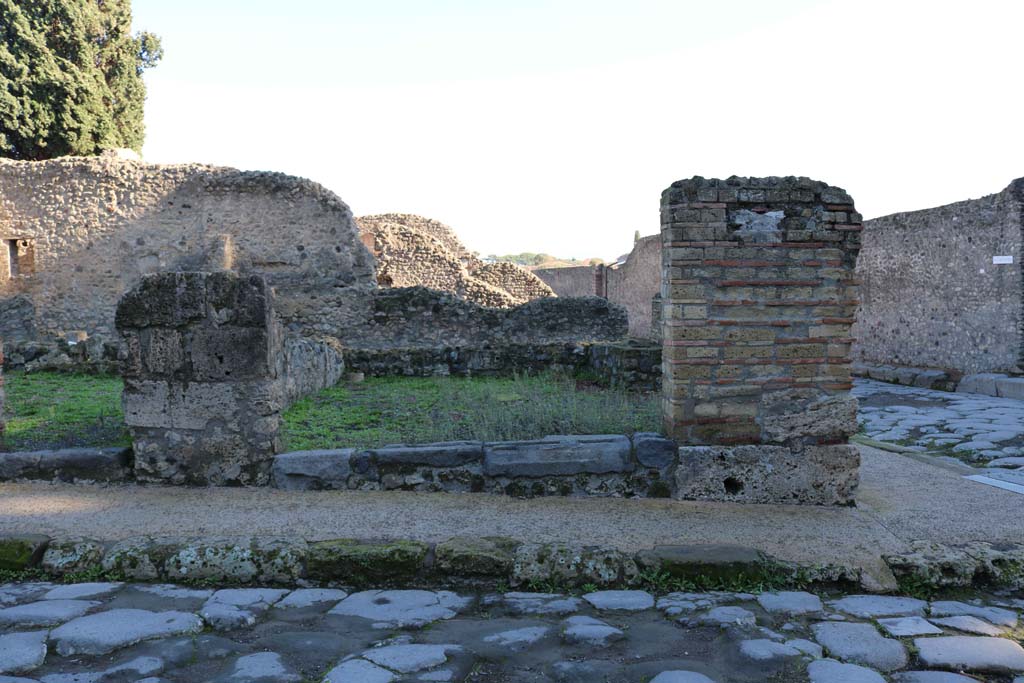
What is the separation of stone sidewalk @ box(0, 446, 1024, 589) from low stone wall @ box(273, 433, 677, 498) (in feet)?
0.31

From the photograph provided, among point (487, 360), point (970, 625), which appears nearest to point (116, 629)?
point (970, 625)

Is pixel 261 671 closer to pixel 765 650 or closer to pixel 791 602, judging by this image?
pixel 765 650

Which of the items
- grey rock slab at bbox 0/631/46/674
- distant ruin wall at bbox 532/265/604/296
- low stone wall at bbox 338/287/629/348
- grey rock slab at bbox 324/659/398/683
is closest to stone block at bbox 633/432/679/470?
grey rock slab at bbox 324/659/398/683

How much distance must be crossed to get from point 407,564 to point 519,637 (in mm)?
780

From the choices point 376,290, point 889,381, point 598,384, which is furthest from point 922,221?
point 376,290

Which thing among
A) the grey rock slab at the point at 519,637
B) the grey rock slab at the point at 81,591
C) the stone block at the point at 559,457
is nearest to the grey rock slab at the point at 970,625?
the grey rock slab at the point at 519,637

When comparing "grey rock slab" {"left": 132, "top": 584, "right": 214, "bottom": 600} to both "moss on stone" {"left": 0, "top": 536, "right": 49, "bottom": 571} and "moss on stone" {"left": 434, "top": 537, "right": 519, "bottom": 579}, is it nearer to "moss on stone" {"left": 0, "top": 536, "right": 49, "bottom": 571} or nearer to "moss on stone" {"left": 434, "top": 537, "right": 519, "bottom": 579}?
"moss on stone" {"left": 0, "top": 536, "right": 49, "bottom": 571}

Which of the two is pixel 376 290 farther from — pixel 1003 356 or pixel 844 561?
pixel 844 561

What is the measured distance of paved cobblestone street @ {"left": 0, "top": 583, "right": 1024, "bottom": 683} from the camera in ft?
8.16

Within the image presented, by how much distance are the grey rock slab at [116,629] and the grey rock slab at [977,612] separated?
2.96m

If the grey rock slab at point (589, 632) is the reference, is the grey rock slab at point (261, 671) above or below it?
above

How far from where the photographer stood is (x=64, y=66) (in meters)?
19.6

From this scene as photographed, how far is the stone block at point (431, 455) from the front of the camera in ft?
14.1

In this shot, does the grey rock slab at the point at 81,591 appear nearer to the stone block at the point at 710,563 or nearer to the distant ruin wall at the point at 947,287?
the stone block at the point at 710,563
